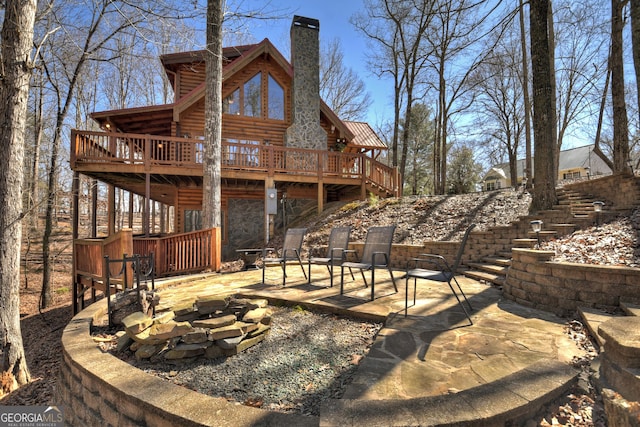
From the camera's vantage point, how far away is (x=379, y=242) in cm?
467

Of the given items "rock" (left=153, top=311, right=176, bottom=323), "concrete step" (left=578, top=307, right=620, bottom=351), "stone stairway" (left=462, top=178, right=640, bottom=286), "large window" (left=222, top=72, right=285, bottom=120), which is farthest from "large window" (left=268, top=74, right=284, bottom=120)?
"concrete step" (left=578, top=307, right=620, bottom=351)

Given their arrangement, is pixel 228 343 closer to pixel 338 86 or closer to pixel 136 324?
pixel 136 324

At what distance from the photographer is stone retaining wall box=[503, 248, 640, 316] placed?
322cm

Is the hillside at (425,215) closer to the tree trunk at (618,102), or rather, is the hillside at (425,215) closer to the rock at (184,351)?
the tree trunk at (618,102)

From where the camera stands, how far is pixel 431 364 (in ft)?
7.78

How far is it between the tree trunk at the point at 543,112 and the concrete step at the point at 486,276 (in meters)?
2.65

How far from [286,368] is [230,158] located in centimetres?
970

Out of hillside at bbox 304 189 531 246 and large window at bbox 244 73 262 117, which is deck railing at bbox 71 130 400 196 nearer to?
hillside at bbox 304 189 531 246

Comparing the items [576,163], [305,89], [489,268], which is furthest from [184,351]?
[576,163]

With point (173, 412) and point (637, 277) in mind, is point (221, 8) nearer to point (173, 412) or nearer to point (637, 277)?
→ point (173, 412)

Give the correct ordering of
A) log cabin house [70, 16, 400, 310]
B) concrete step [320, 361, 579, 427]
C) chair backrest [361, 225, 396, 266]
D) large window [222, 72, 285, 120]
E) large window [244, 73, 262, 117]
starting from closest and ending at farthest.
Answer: concrete step [320, 361, 579, 427], chair backrest [361, 225, 396, 266], log cabin house [70, 16, 400, 310], large window [222, 72, 285, 120], large window [244, 73, 262, 117]

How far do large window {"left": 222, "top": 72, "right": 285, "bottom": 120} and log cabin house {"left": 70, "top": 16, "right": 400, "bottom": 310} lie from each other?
0.04 metres

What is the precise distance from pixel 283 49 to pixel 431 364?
2487cm

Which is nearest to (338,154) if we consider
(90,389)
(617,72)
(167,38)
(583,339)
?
(167,38)
